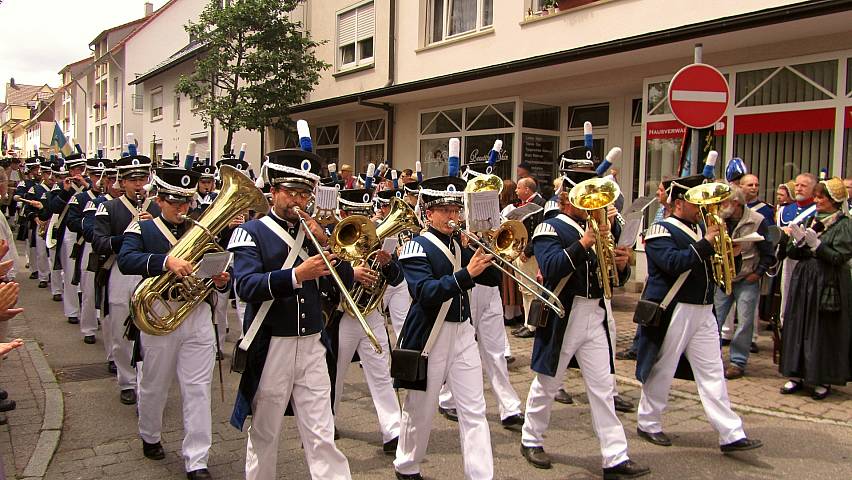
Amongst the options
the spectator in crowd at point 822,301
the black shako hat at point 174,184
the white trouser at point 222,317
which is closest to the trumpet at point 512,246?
the black shako hat at point 174,184

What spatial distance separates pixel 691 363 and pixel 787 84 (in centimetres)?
623

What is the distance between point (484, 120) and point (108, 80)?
3659cm

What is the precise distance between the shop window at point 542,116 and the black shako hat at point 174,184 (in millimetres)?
9770

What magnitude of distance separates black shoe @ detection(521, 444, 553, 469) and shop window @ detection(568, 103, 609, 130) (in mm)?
9379

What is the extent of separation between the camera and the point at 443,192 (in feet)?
15.2

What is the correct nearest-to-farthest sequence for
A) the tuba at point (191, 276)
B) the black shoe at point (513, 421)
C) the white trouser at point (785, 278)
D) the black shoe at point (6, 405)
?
1. the tuba at point (191, 276)
2. the black shoe at point (513, 421)
3. the black shoe at point (6, 405)
4. the white trouser at point (785, 278)

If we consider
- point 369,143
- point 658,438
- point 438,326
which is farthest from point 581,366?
point 369,143

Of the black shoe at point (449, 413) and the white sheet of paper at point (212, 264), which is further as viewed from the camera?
the black shoe at point (449, 413)

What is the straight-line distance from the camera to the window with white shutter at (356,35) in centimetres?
1820

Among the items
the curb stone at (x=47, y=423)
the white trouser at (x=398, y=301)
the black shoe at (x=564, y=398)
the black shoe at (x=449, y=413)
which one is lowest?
the curb stone at (x=47, y=423)

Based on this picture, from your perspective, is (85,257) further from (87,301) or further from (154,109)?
(154,109)

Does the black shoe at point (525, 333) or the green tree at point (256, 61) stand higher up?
the green tree at point (256, 61)

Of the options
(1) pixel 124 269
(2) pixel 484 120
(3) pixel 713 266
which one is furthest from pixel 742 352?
(2) pixel 484 120

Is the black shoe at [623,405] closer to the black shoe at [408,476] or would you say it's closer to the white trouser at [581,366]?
the white trouser at [581,366]
